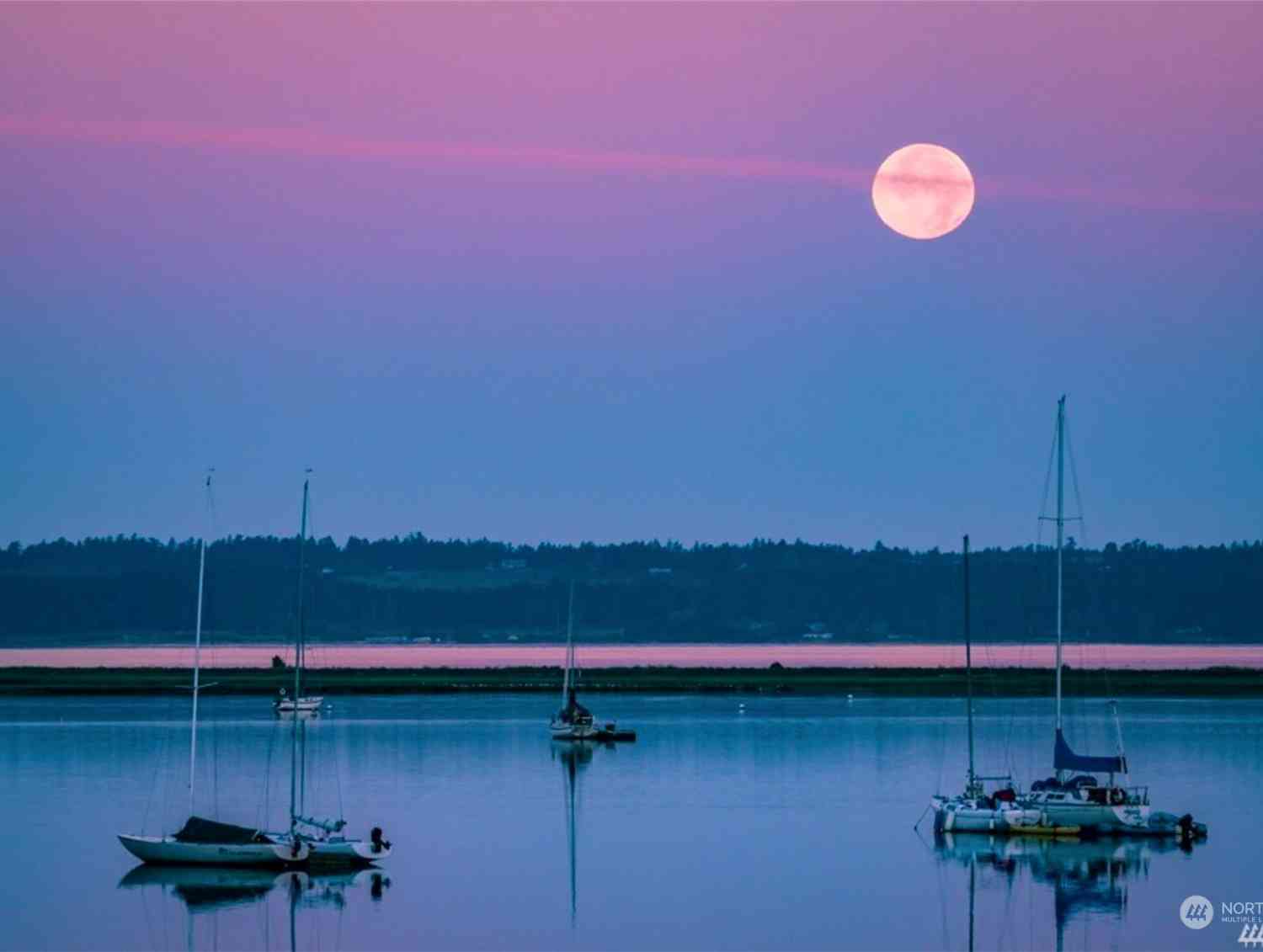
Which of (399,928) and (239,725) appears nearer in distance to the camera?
(399,928)

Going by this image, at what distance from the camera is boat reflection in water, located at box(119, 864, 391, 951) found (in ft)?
109

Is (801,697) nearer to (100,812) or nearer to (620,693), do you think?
(620,693)

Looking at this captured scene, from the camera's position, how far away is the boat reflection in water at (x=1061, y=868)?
113 feet

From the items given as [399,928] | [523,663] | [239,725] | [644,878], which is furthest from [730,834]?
[523,663]

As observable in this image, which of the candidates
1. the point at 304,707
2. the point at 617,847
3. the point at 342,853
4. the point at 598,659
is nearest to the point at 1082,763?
the point at 617,847

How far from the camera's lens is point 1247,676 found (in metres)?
126

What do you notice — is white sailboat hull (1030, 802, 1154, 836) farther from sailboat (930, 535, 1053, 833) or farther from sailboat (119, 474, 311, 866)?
sailboat (119, 474, 311, 866)

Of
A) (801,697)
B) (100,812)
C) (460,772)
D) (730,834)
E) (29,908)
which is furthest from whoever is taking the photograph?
(801,697)

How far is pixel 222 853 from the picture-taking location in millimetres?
37344

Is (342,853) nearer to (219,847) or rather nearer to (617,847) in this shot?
(219,847)

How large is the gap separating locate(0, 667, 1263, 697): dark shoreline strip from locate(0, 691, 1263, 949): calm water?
32.2 meters

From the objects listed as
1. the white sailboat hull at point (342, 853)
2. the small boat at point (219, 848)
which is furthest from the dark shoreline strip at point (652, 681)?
the white sailboat hull at point (342, 853)

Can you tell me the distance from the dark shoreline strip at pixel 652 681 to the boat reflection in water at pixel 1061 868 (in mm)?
63200

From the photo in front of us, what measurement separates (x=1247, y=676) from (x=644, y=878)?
95.7 metres
